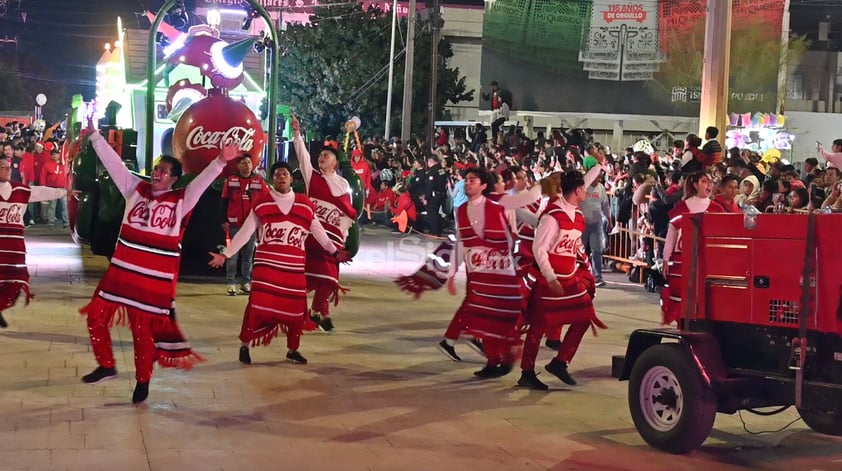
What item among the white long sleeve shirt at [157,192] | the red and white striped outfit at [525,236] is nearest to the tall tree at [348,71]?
the red and white striped outfit at [525,236]

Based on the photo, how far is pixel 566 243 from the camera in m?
8.99

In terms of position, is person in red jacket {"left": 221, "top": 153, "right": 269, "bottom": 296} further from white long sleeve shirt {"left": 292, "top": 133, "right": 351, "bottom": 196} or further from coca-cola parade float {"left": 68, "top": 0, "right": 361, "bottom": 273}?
white long sleeve shirt {"left": 292, "top": 133, "right": 351, "bottom": 196}

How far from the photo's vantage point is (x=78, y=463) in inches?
249

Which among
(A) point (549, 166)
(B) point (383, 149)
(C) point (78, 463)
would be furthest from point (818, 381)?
(B) point (383, 149)

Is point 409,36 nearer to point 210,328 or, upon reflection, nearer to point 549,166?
point 549,166

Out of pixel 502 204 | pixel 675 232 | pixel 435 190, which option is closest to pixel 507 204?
pixel 502 204

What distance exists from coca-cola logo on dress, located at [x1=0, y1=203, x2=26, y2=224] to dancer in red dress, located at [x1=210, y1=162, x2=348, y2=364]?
9.73 ft

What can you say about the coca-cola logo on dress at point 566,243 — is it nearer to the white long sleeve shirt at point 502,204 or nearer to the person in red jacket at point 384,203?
the white long sleeve shirt at point 502,204

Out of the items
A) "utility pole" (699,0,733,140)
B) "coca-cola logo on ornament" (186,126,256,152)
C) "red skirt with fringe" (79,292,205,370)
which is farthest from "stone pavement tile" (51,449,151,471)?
"utility pole" (699,0,733,140)

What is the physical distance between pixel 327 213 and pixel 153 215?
3.44 metres

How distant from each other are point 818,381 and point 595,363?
381 cm

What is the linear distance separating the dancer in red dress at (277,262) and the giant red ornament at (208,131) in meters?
4.97

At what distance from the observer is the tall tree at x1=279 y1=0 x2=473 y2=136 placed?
41500mm

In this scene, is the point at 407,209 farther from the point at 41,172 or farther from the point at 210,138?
the point at 210,138
